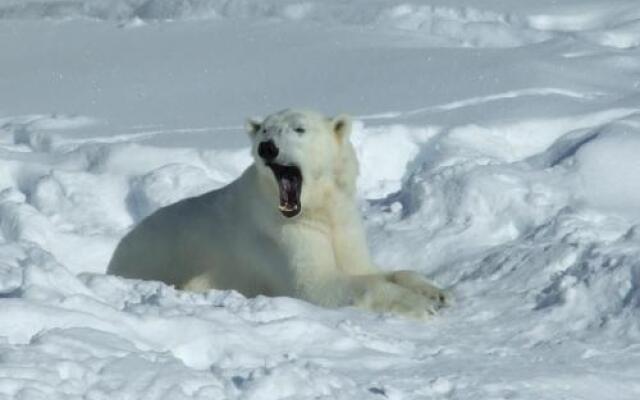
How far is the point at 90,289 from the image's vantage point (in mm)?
5449

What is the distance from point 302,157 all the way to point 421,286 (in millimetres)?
681

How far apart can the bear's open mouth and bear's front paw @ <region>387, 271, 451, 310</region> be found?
1.51ft

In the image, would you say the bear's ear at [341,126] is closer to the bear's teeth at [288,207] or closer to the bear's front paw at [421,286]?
the bear's teeth at [288,207]

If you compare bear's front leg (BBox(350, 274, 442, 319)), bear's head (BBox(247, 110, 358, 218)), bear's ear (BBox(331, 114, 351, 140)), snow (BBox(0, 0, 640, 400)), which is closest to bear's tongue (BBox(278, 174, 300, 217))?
bear's head (BBox(247, 110, 358, 218))

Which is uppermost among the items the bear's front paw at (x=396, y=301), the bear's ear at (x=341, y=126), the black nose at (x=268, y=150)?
the bear's ear at (x=341, y=126)

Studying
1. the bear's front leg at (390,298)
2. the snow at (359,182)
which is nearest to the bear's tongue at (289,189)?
the bear's front leg at (390,298)

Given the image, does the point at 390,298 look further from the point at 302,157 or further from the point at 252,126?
the point at 252,126

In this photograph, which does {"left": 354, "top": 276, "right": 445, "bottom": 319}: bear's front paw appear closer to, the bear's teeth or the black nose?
the bear's teeth

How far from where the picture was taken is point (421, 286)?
6.11 m

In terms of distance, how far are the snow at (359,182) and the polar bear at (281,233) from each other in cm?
37

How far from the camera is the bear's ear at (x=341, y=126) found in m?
6.41

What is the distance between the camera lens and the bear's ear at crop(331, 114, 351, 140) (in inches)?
252

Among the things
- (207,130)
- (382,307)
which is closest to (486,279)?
(382,307)

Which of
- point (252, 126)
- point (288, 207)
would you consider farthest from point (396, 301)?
point (252, 126)
